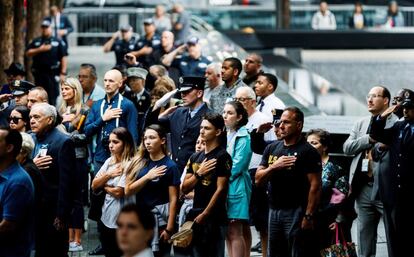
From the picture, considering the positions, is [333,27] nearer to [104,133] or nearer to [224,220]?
[104,133]

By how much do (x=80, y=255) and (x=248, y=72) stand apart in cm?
349

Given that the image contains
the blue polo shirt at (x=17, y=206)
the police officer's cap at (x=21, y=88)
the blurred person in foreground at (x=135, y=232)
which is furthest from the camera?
the police officer's cap at (x=21, y=88)

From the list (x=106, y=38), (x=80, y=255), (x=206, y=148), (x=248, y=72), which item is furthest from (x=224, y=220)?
(x=106, y=38)

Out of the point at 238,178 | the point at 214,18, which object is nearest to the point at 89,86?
the point at 238,178

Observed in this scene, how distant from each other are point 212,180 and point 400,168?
1946 mm

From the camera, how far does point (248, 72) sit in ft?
56.9

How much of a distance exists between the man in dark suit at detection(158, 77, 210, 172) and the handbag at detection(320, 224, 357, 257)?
7.39 feet

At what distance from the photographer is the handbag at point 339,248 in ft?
42.2

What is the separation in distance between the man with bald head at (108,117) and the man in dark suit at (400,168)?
3504 millimetres

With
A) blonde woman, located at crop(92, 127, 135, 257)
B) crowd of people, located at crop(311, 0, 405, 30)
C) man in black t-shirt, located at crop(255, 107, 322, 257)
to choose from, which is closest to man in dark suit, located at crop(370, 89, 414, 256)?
man in black t-shirt, located at crop(255, 107, 322, 257)

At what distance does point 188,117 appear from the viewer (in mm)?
14750

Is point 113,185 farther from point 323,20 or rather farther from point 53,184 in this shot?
point 323,20

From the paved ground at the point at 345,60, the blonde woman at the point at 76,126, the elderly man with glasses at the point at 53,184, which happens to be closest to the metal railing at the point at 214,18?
the paved ground at the point at 345,60

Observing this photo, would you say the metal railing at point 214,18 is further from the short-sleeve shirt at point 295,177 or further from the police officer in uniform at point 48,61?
the short-sleeve shirt at point 295,177
